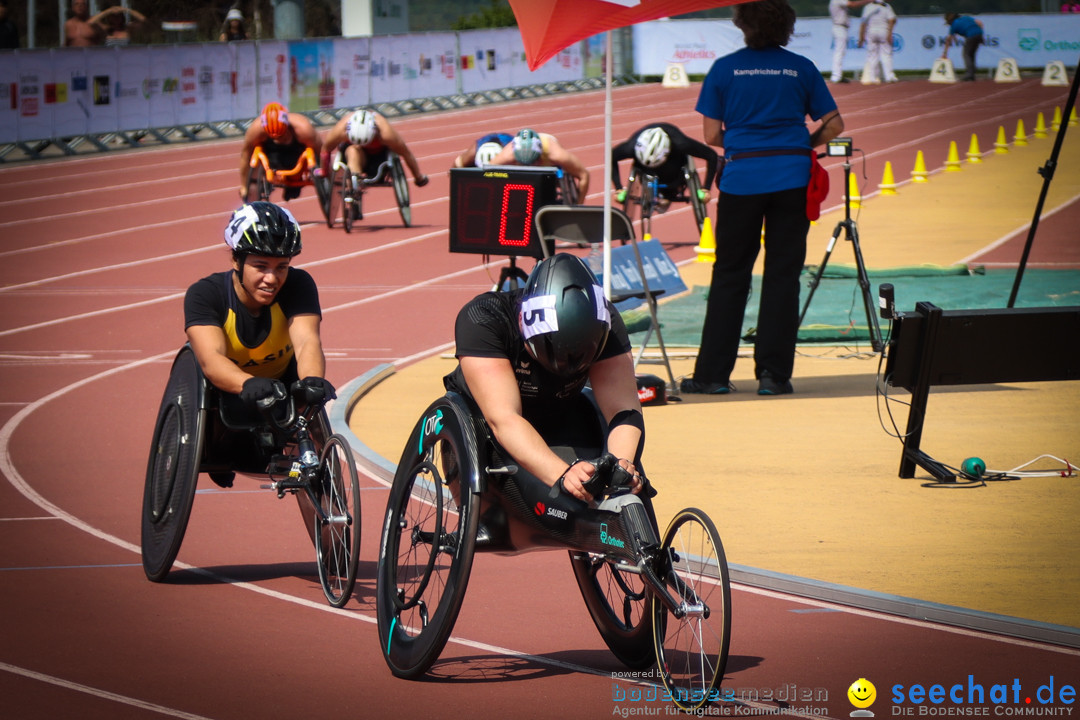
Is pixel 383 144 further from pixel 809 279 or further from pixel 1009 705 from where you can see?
pixel 1009 705

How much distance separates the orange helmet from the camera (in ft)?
69.1

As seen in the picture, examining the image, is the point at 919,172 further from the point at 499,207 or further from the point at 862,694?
the point at 862,694

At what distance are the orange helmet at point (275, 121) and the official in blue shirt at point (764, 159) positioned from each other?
11.4m

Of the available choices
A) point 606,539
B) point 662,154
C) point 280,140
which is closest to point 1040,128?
point 662,154

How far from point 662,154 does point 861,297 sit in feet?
14.8

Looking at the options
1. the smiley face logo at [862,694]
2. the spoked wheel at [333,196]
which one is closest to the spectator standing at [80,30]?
the spoked wheel at [333,196]

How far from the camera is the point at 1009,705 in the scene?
16.9 ft

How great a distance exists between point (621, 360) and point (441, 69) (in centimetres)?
3747

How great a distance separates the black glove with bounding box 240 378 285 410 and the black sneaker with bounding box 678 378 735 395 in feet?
16.7

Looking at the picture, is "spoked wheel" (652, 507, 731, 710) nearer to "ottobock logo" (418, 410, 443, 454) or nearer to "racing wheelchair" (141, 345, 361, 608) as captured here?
"ottobock logo" (418, 410, 443, 454)

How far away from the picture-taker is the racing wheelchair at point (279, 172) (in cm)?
2141

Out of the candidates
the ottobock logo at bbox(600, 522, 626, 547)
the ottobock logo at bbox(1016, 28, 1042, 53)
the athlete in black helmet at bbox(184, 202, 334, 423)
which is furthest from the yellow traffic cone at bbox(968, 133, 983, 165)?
the ottobock logo at bbox(600, 522, 626, 547)

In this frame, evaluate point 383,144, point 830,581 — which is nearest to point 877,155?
point 383,144

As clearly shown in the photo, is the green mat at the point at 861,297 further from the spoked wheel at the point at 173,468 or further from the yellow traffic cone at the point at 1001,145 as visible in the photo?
the yellow traffic cone at the point at 1001,145
